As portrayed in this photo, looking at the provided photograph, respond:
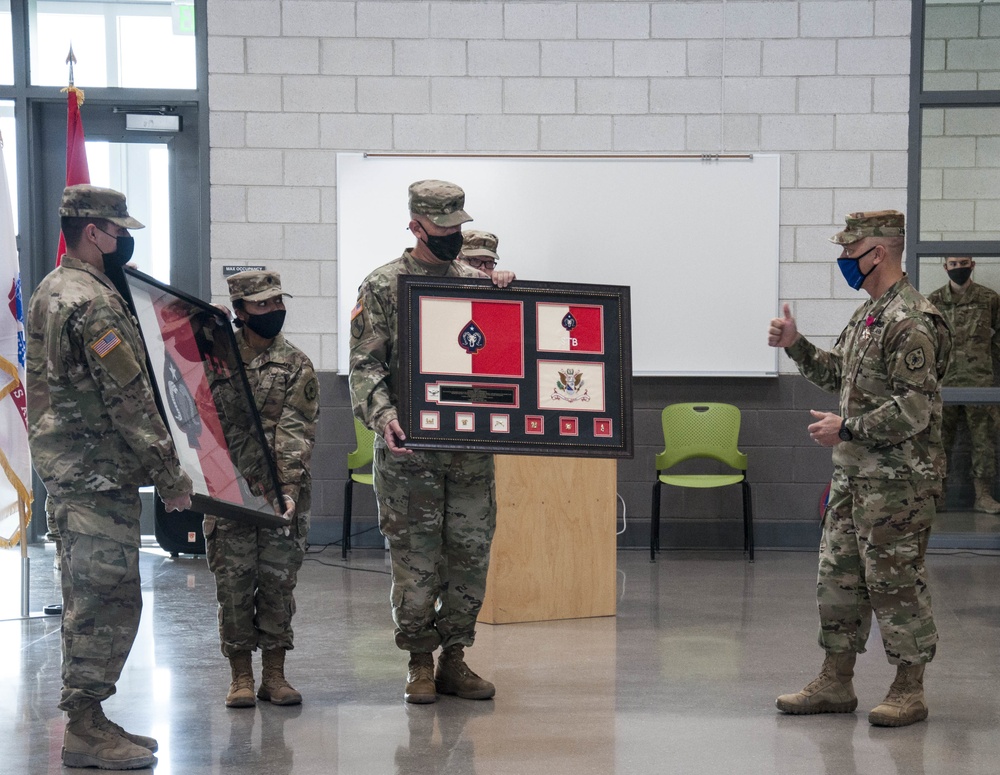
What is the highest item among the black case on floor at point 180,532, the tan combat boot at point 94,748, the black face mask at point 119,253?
the black face mask at point 119,253

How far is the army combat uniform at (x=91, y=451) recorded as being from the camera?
297 centimetres

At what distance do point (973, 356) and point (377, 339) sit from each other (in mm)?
5120

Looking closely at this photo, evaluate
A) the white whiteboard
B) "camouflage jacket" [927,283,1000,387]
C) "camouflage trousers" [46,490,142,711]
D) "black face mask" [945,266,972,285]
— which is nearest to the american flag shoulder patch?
"camouflage trousers" [46,490,142,711]

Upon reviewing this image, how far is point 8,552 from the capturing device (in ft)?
22.9

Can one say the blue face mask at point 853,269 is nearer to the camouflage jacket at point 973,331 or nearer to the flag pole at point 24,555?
the flag pole at point 24,555

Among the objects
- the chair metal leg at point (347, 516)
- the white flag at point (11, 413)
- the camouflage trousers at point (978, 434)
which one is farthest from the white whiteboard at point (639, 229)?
the white flag at point (11, 413)

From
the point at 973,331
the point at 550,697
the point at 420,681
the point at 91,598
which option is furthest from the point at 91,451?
the point at 973,331

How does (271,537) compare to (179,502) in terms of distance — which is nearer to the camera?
(179,502)

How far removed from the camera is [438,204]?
3.56 metres

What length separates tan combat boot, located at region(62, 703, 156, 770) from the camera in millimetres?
3062

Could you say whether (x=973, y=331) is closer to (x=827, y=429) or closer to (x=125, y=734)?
(x=827, y=429)

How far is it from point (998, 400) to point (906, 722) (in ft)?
14.4

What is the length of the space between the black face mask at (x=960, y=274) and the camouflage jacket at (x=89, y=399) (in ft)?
19.1

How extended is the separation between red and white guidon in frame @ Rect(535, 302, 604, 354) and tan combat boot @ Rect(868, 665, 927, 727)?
55.3 inches
